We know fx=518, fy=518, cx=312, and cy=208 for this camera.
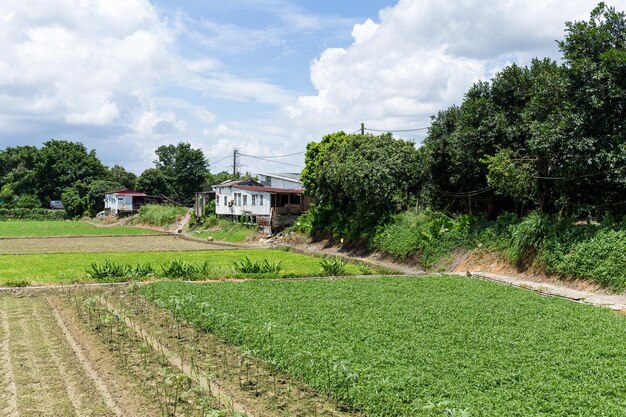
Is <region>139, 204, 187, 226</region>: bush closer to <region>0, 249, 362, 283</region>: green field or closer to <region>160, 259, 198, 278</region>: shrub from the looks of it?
<region>0, 249, 362, 283</region>: green field

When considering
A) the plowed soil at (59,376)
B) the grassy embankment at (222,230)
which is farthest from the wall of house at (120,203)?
the plowed soil at (59,376)

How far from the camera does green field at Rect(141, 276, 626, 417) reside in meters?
7.53

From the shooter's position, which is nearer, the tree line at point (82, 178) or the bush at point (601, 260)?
the bush at point (601, 260)

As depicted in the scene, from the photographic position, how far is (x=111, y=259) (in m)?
28.1

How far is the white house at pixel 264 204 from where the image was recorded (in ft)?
146

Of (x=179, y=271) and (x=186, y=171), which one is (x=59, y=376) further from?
(x=186, y=171)

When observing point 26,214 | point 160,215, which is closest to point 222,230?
point 160,215

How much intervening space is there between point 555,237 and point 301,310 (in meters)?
12.3

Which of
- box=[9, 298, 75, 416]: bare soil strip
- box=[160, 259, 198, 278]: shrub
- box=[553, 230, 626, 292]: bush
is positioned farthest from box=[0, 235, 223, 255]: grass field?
box=[553, 230, 626, 292]: bush

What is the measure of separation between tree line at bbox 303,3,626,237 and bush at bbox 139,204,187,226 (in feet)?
81.6

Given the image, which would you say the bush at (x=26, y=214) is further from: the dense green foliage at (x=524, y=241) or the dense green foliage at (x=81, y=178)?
the dense green foliage at (x=524, y=241)

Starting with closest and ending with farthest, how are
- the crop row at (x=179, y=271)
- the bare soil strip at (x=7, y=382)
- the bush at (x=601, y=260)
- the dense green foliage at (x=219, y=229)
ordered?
the bare soil strip at (x=7, y=382) → the bush at (x=601, y=260) → the crop row at (x=179, y=271) → the dense green foliage at (x=219, y=229)

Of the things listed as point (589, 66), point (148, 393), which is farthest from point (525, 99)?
point (148, 393)

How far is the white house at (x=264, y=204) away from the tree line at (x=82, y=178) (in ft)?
89.8
